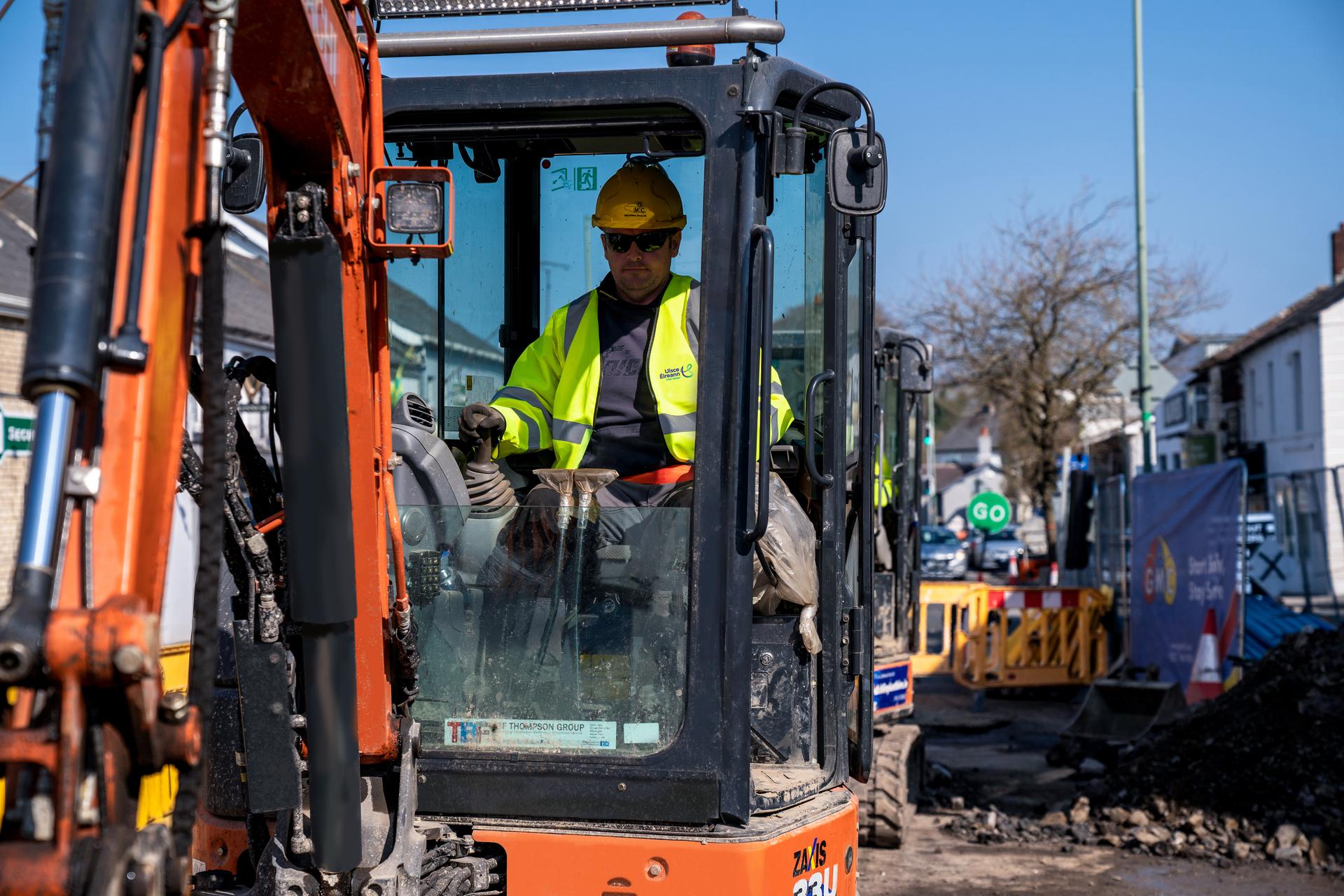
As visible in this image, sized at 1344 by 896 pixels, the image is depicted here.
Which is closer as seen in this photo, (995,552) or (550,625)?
(550,625)

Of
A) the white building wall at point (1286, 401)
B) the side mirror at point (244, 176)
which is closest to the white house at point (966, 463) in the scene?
the white building wall at point (1286, 401)

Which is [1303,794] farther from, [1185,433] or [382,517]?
[1185,433]

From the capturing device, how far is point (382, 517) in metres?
3.20

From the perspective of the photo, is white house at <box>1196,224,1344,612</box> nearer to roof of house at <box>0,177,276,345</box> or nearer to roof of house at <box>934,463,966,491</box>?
roof of house at <box>0,177,276,345</box>

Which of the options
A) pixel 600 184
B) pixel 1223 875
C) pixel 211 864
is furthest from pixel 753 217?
pixel 1223 875

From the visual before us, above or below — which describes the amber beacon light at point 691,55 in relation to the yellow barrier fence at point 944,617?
above

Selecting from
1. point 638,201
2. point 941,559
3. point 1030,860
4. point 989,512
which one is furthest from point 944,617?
Answer: point 941,559

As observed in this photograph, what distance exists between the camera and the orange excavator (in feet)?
6.62

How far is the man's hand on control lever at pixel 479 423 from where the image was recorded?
151 inches

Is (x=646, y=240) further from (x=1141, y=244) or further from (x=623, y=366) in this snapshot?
(x=1141, y=244)

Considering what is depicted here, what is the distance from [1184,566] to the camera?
1239 cm

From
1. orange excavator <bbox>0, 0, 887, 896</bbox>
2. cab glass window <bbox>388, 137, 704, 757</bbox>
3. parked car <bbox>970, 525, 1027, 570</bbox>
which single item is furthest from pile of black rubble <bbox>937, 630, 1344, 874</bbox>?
parked car <bbox>970, 525, 1027, 570</bbox>

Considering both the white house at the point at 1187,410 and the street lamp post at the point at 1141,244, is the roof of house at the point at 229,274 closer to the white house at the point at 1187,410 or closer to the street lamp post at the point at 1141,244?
the street lamp post at the point at 1141,244

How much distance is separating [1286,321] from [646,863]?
38.0 meters
